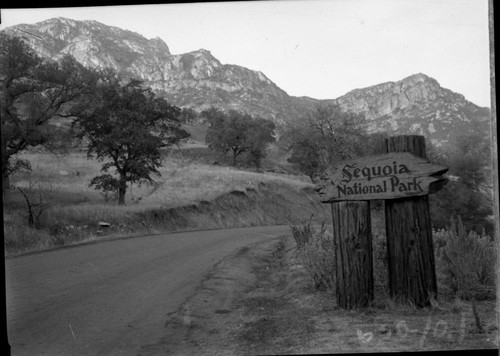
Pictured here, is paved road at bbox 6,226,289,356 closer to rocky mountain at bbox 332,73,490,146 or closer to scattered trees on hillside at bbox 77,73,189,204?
scattered trees on hillside at bbox 77,73,189,204

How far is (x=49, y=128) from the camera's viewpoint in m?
16.9

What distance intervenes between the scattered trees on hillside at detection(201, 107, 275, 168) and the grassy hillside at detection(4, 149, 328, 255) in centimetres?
→ 252

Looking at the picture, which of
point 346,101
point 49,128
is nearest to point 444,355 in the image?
point 49,128

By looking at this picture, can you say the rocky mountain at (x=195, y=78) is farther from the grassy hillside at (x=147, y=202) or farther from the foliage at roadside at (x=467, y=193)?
the foliage at roadside at (x=467, y=193)

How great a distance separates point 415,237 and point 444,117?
17.2m

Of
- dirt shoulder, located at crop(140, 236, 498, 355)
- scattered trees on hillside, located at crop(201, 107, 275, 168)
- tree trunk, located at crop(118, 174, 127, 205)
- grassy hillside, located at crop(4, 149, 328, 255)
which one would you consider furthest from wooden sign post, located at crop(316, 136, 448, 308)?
scattered trees on hillside, located at crop(201, 107, 275, 168)

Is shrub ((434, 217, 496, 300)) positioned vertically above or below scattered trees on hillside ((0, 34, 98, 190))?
below

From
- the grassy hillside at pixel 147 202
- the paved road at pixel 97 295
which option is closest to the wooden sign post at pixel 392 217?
the paved road at pixel 97 295

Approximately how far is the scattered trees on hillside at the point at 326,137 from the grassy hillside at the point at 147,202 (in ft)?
13.0

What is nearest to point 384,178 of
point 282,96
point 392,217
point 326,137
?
point 392,217

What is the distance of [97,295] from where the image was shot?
6.79 meters

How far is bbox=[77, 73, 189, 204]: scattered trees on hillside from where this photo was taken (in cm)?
1864

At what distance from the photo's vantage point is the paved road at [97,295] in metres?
4.73

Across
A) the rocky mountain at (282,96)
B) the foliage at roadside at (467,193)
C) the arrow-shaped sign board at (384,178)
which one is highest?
the rocky mountain at (282,96)
